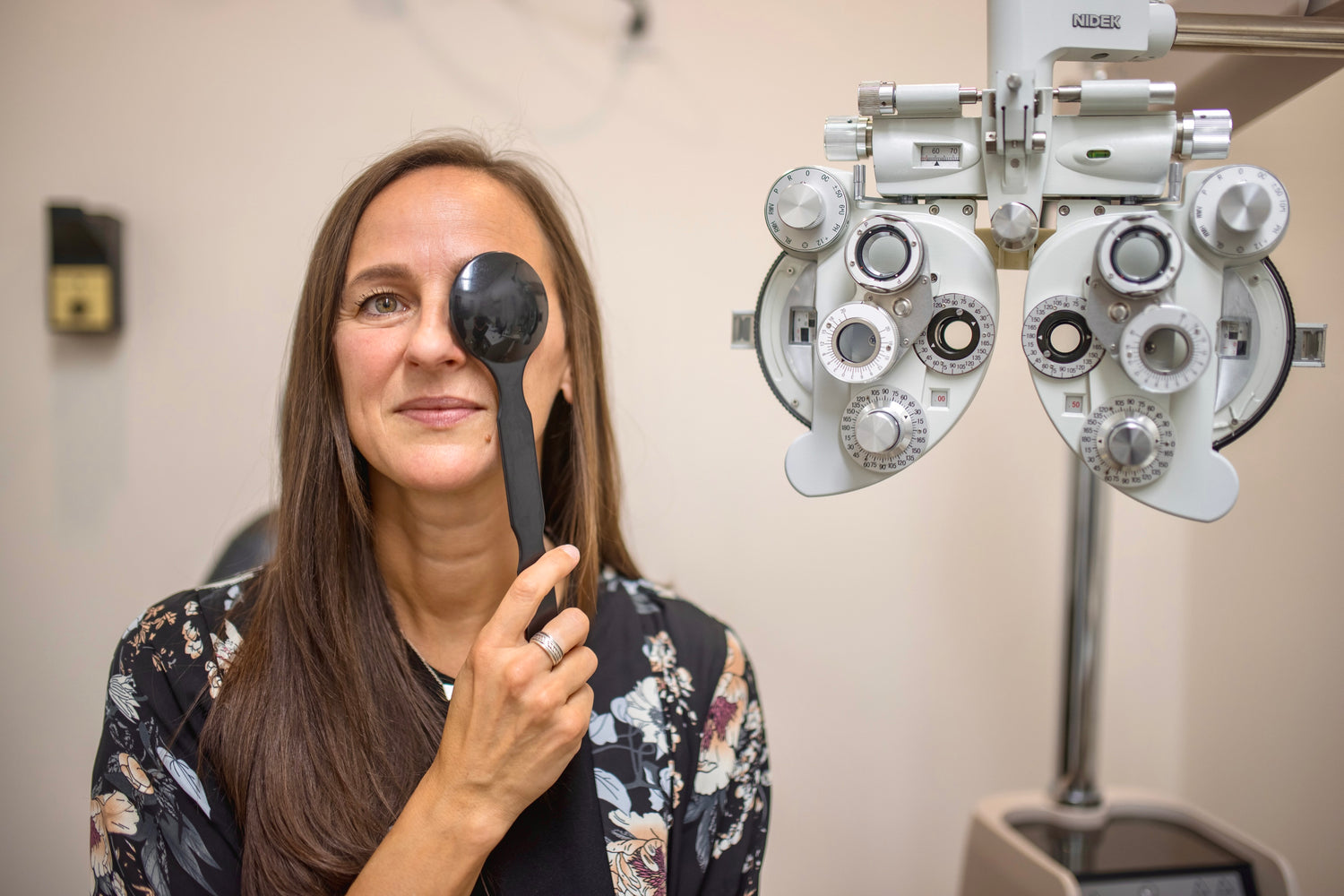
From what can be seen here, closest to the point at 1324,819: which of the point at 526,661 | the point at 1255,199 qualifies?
the point at 1255,199

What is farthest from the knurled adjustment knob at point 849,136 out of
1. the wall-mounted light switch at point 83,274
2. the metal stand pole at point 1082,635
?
the wall-mounted light switch at point 83,274

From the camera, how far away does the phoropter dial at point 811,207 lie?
0.58m

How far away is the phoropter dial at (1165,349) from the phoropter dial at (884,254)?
0.14 meters

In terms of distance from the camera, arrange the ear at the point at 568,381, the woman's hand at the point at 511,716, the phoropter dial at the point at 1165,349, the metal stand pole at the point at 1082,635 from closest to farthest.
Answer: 1. the phoropter dial at the point at 1165,349
2. the woman's hand at the point at 511,716
3. the ear at the point at 568,381
4. the metal stand pole at the point at 1082,635

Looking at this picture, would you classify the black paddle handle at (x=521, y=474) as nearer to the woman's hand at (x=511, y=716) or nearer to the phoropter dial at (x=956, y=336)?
the woman's hand at (x=511, y=716)

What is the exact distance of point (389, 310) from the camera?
2.55 ft

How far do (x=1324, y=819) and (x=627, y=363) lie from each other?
1.30m

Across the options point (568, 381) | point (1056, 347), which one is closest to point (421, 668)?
point (568, 381)

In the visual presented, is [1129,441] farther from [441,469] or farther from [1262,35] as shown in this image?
[441,469]

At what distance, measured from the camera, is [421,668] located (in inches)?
32.7

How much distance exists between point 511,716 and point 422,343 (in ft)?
0.98

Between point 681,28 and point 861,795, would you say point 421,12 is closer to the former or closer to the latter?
point 681,28

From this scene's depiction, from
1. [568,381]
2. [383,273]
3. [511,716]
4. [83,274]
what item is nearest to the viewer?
[511,716]

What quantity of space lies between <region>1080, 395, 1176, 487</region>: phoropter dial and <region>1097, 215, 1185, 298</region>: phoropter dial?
7 cm
